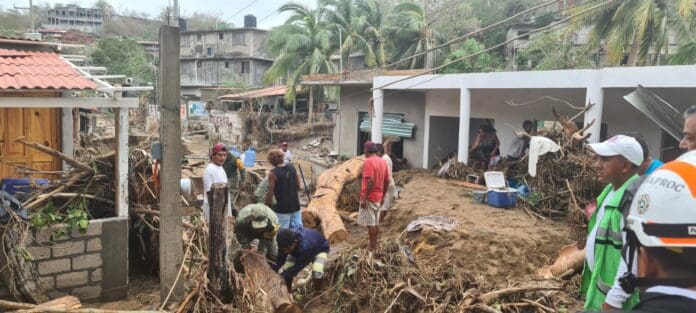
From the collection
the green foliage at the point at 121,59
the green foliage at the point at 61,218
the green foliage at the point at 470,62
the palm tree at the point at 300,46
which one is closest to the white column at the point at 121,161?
the green foliage at the point at 61,218

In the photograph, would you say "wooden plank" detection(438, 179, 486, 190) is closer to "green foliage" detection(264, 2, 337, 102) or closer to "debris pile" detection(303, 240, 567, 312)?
"debris pile" detection(303, 240, 567, 312)

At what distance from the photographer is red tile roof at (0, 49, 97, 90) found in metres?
6.03

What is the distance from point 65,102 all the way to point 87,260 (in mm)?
1836

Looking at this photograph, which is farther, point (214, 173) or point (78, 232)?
point (214, 173)

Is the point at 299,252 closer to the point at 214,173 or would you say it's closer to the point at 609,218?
the point at 214,173

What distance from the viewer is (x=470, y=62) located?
24.3m

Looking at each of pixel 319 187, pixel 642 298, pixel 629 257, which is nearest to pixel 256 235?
pixel 629 257

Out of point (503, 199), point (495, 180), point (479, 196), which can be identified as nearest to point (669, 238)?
point (503, 199)

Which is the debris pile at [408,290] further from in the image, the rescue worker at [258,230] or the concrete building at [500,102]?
the concrete building at [500,102]

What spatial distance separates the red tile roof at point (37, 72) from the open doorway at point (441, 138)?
10.3 meters

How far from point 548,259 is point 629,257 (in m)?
5.94

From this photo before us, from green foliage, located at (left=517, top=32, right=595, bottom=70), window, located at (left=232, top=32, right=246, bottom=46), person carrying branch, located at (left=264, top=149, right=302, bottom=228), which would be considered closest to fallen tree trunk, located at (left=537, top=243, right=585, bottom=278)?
person carrying branch, located at (left=264, top=149, right=302, bottom=228)

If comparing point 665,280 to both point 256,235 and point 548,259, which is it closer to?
point 256,235

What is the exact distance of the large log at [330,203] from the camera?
9.32m
